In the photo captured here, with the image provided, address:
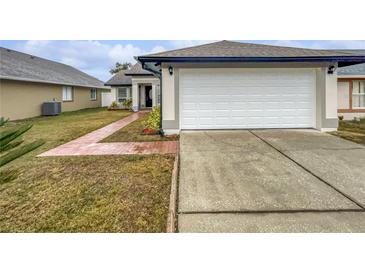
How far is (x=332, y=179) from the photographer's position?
16.0 ft

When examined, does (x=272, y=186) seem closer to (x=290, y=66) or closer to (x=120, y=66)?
(x=290, y=66)

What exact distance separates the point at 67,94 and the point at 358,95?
2236 cm

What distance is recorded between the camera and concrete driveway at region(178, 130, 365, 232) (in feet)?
11.2

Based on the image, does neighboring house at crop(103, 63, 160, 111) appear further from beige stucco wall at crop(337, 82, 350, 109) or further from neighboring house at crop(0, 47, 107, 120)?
beige stucco wall at crop(337, 82, 350, 109)

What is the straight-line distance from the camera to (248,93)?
991 centimetres

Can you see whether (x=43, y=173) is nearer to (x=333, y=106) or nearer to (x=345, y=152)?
(x=345, y=152)

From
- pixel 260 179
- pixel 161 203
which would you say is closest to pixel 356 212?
pixel 260 179

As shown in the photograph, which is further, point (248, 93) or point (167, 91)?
point (248, 93)

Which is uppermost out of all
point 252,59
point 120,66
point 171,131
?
point 120,66

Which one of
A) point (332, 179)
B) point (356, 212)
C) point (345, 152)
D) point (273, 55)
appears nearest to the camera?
point (356, 212)

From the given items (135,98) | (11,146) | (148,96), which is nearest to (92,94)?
(148,96)

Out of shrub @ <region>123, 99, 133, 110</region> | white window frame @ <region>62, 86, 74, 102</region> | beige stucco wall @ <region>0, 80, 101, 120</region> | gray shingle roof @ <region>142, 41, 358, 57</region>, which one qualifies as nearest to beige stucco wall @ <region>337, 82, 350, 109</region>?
gray shingle roof @ <region>142, 41, 358, 57</region>
